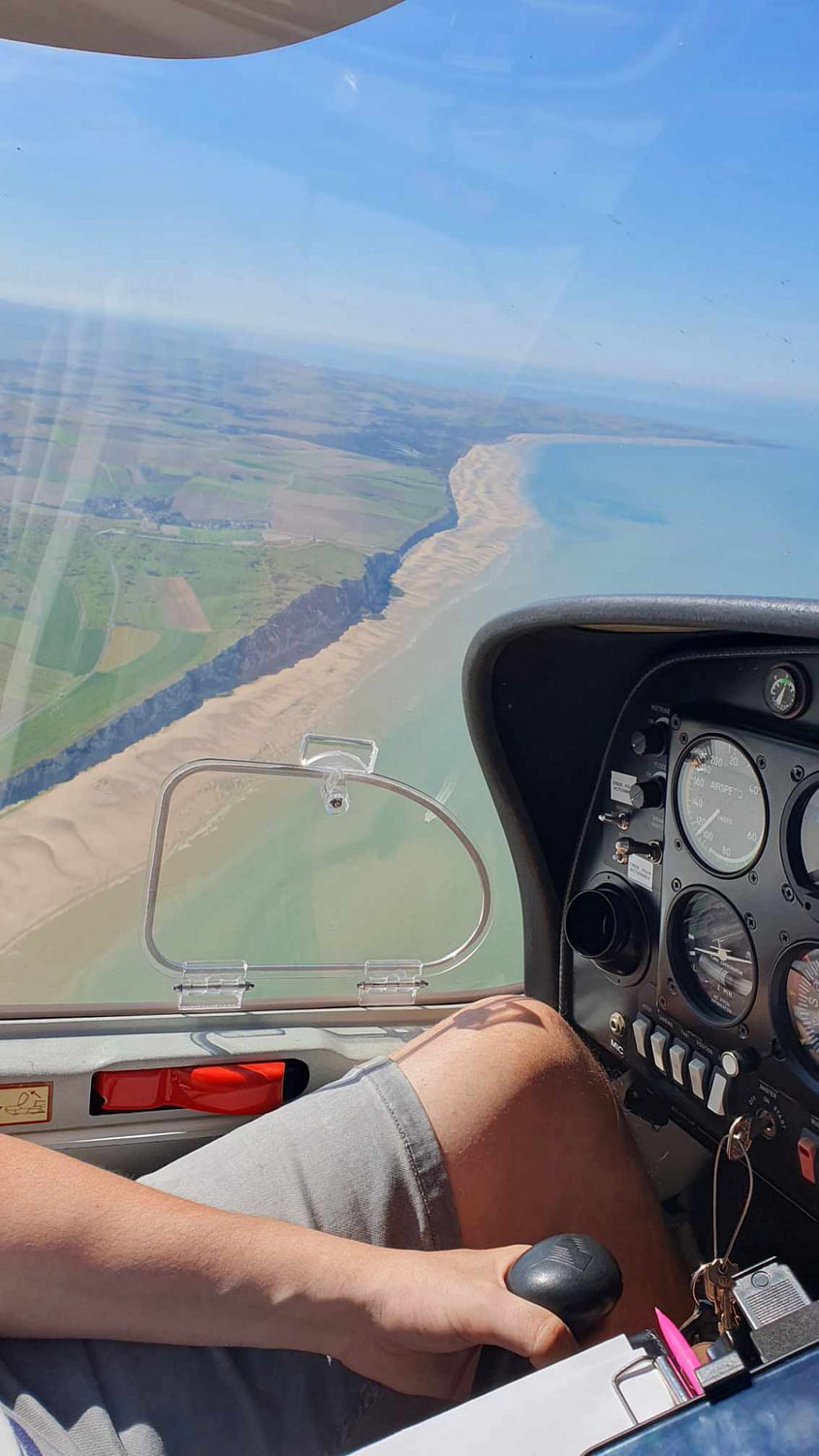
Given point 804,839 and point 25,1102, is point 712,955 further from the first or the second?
point 25,1102

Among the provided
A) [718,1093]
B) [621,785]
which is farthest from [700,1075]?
[621,785]

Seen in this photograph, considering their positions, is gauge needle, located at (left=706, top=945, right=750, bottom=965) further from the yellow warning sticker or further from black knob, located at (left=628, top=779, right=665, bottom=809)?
the yellow warning sticker

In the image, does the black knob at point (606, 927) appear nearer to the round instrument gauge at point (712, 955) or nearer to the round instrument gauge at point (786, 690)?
the round instrument gauge at point (712, 955)

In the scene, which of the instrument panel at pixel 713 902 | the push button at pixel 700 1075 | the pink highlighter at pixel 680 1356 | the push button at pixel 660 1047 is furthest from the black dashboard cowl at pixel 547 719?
the pink highlighter at pixel 680 1356

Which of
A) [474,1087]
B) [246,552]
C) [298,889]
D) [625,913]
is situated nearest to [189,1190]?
[474,1087]

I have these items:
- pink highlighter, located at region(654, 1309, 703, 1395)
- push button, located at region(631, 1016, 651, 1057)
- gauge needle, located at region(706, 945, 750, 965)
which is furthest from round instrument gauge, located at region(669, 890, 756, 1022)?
pink highlighter, located at region(654, 1309, 703, 1395)
